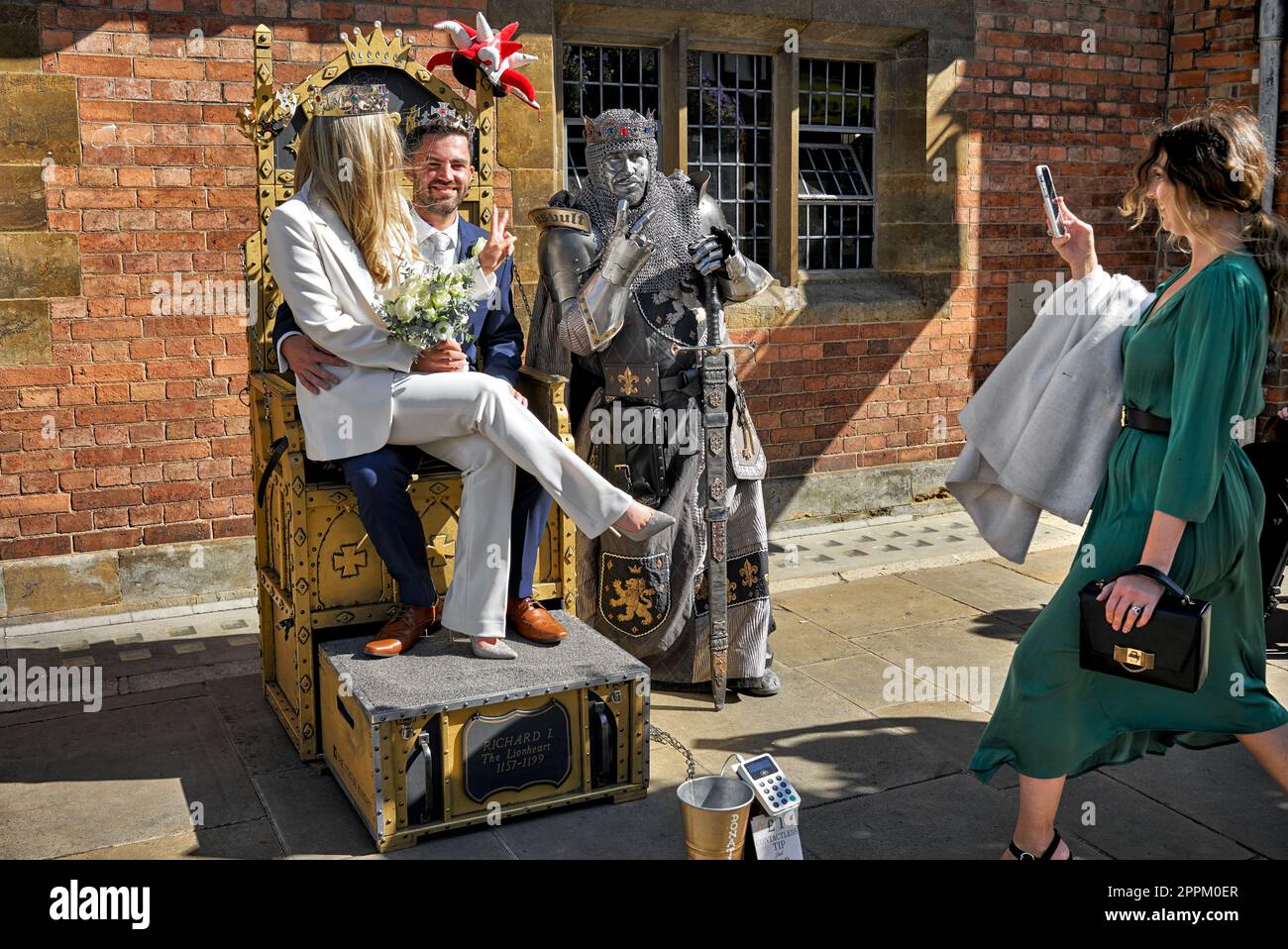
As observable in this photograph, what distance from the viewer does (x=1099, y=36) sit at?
8305 mm

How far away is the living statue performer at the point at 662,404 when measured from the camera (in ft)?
15.2

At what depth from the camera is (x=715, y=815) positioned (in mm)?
3297

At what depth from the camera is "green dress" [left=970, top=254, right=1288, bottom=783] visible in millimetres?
2945

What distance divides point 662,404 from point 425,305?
3.84ft

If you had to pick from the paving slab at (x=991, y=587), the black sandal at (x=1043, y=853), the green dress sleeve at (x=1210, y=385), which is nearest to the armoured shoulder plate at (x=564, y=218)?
the green dress sleeve at (x=1210, y=385)

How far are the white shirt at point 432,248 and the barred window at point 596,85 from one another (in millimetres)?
2536

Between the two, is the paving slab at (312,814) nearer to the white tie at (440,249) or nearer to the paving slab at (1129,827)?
the white tie at (440,249)

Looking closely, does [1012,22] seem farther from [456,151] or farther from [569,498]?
[569,498]

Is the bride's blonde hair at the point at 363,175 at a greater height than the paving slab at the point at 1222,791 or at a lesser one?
greater

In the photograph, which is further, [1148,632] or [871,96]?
[871,96]

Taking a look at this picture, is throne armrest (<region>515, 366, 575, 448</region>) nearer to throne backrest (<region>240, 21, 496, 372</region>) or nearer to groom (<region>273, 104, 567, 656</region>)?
groom (<region>273, 104, 567, 656</region>)

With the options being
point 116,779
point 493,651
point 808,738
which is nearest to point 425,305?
point 493,651

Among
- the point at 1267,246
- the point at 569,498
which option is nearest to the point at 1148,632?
the point at 1267,246

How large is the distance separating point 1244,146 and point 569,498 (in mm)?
2154
